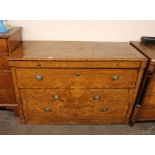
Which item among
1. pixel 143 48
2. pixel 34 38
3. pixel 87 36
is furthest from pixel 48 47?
pixel 143 48

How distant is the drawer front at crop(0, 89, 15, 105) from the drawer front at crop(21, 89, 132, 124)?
0.19 m

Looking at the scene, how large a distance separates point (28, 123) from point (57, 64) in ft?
2.62

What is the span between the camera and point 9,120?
1827 millimetres

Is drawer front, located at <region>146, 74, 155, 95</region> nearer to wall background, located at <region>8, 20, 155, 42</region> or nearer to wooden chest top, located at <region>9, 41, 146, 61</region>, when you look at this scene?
wooden chest top, located at <region>9, 41, 146, 61</region>

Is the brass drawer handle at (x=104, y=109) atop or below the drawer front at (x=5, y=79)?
below

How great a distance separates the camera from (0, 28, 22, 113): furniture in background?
1400 millimetres

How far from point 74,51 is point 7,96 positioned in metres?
0.85

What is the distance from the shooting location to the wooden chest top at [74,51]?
54.1 inches

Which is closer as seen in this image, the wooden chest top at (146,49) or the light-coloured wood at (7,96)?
the wooden chest top at (146,49)

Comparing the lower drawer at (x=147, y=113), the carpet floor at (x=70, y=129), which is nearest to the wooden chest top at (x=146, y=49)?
the lower drawer at (x=147, y=113)

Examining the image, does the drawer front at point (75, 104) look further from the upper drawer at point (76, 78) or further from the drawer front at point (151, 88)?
the drawer front at point (151, 88)

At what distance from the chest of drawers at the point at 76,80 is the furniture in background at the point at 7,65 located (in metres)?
0.08

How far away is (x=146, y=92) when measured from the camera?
5.10 ft

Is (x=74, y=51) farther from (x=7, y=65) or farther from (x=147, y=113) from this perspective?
(x=147, y=113)
